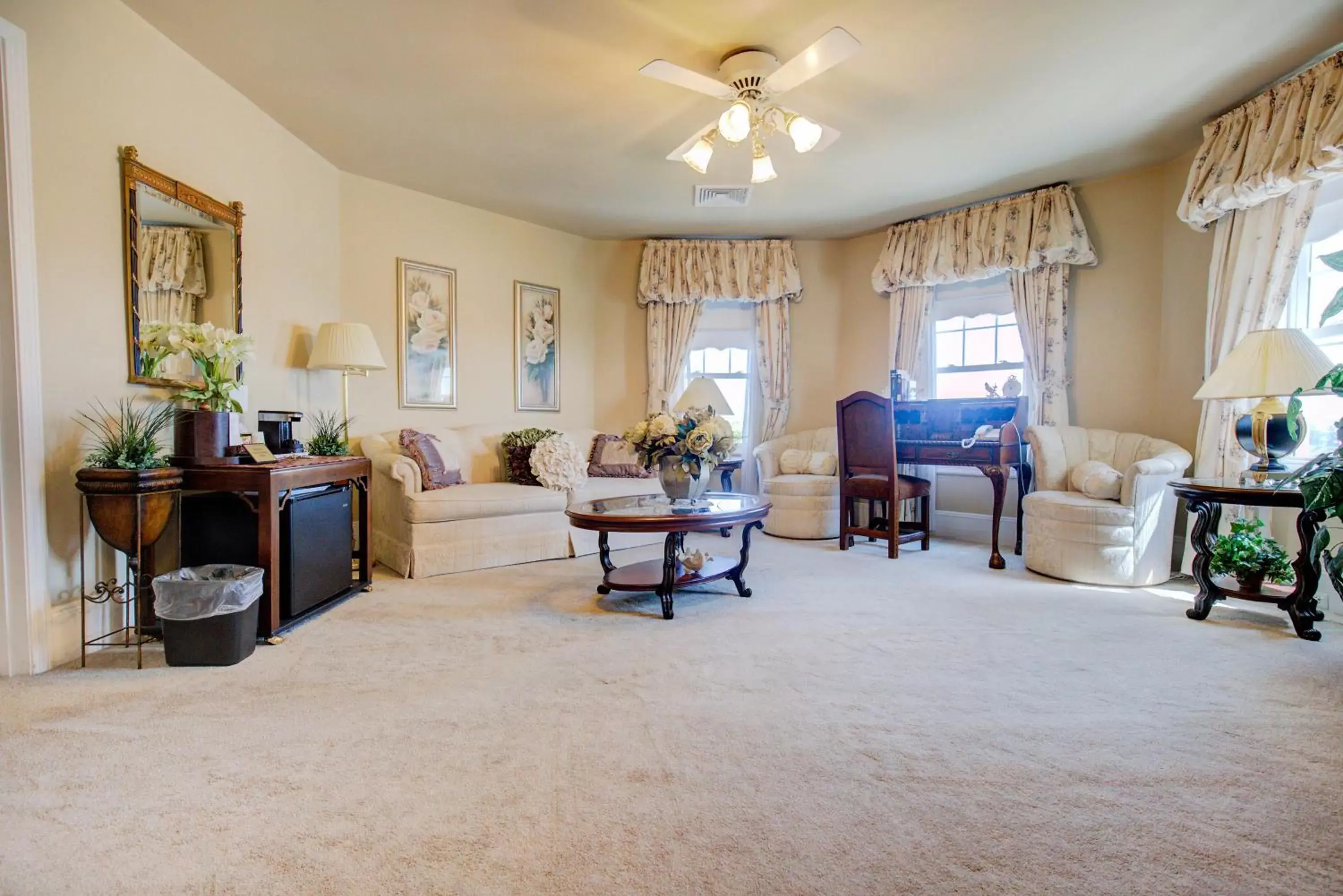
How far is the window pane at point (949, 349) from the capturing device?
5.28m

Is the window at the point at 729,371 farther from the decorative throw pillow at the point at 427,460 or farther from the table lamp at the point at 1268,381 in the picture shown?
the table lamp at the point at 1268,381

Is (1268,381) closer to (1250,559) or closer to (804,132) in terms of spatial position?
(1250,559)

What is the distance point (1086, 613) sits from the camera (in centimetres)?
300

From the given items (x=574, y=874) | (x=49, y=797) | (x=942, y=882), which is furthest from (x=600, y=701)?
(x=49, y=797)

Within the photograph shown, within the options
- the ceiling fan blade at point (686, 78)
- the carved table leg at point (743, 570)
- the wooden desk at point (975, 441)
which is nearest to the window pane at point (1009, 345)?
the wooden desk at point (975, 441)

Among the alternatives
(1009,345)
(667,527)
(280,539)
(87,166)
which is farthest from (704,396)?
(87,166)

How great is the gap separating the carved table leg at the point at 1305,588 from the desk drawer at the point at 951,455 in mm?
1610

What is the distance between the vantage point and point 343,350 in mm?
3752

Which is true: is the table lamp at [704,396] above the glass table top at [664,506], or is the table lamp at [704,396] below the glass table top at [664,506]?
above

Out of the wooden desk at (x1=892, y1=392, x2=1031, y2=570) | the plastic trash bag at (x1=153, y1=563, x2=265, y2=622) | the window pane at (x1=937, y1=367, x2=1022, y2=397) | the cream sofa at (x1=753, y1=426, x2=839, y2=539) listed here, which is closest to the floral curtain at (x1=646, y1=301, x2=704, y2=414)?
the cream sofa at (x1=753, y1=426, x2=839, y2=539)

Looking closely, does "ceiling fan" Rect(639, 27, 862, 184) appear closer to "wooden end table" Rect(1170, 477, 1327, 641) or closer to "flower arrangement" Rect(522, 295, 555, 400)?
"flower arrangement" Rect(522, 295, 555, 400)

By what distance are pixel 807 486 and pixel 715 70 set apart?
299 centimetres

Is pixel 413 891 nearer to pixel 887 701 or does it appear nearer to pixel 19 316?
pixel 887 701

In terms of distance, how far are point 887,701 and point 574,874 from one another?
118cm
